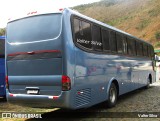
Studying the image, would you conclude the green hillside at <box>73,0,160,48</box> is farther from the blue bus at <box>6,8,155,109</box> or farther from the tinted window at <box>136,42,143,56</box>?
the blue bus at <box>6,8,155,109</box>

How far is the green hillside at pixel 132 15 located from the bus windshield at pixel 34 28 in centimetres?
6957

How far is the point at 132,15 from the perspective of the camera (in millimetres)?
104125

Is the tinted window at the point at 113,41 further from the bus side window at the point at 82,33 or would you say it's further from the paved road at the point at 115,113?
the paved road at the point at 115,113

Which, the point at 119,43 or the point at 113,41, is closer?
the point at 113,41

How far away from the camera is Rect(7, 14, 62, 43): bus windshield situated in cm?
794

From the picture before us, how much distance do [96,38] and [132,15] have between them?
320 feet

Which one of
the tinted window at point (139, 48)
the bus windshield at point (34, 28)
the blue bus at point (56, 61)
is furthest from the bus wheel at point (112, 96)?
the tinted window at point (139, 48)

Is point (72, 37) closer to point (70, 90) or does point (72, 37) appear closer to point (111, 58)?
point (70, 90)

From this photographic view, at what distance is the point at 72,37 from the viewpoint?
7.96m

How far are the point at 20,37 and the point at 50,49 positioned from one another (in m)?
1.20

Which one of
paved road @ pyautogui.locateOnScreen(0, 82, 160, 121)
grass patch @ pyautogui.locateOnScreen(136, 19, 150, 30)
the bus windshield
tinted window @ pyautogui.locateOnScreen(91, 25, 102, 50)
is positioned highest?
the bus windshield

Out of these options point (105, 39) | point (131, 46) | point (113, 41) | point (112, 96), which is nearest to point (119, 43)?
point (113, 41)

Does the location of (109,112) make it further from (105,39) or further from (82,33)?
(82,33)

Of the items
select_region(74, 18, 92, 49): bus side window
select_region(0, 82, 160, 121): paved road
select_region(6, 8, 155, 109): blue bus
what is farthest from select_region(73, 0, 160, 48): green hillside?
select_region(74, 18, 92, 49): bus side window
